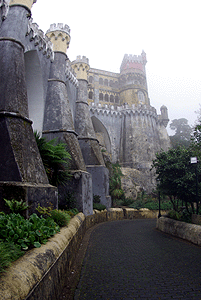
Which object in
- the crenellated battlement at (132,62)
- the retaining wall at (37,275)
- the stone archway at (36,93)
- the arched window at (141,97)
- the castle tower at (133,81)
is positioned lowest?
the retaining wall at (37,275)

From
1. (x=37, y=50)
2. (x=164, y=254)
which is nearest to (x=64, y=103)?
(x=37, y=50)

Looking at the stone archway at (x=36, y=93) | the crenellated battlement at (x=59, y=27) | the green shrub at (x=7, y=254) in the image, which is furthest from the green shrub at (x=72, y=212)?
the crenellated battlement at (x=59, y=27)

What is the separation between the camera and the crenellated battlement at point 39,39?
403 inches

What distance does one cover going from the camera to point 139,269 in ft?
14.0

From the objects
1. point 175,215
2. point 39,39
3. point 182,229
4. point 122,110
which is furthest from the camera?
point 122,110

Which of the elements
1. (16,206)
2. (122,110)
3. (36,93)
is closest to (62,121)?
(36,93)

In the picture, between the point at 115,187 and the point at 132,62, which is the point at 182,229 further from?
the point at 132,62

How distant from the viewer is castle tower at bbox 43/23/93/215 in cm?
973

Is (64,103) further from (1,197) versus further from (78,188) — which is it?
(1,197)

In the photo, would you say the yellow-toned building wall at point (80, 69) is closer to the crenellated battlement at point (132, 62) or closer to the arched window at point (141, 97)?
the arched window at point (141, 97)

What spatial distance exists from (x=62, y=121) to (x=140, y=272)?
8.87 m

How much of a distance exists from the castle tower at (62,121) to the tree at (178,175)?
399cm

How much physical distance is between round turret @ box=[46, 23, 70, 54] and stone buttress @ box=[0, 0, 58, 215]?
552 cm

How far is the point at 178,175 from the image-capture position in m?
10.1
